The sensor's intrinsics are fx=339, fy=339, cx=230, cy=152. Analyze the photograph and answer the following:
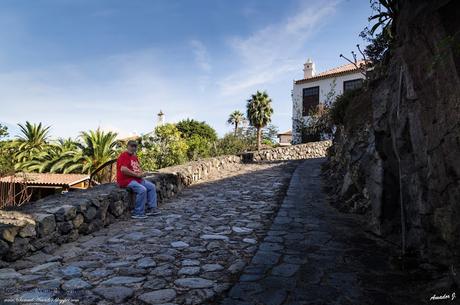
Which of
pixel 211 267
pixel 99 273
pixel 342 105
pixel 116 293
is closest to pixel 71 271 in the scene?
pixel 99 273

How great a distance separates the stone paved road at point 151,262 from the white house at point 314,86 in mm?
23489

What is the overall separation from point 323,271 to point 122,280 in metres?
1.99

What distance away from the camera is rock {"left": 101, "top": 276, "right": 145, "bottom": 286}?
10.6ft

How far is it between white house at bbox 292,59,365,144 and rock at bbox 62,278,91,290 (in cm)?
2596

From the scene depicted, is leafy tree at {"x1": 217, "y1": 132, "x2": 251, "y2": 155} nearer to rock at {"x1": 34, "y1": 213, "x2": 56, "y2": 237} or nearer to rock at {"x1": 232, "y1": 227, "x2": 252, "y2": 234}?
rock at {"x1": 232, "y1": 227, "x2": 252, "y2": 234}

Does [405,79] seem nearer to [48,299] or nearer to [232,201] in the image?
[48,299]

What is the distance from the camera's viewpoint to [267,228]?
5293 mm

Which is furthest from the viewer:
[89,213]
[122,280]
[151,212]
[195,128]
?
[195,128]

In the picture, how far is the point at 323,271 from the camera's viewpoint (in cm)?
339

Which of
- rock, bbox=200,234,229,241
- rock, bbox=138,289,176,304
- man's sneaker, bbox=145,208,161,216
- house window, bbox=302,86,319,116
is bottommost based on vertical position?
rock, bbox=138,289,176,304

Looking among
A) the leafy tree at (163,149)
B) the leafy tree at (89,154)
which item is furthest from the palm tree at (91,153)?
the leafy tree at (163,149)

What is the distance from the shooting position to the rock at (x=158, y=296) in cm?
285

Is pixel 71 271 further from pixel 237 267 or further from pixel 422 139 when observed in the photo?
pixel 422 139

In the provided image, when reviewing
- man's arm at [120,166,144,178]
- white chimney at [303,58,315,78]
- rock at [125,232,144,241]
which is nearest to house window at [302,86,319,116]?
white chimney at [303,58,315,78]
